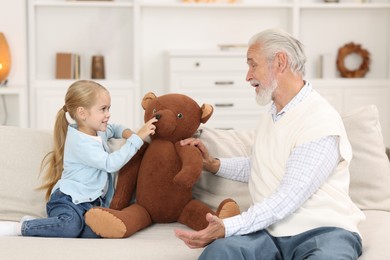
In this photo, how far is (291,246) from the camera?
7.43ft

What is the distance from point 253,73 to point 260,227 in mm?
547

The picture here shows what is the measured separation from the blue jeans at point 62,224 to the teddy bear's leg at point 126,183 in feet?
0.45

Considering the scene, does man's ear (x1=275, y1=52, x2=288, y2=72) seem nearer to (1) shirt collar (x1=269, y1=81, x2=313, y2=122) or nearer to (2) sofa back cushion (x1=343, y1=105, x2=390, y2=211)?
(1) shirt collar (x1=269, y1=81, x2=313, y2=122)

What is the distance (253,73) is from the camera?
97.6 inches

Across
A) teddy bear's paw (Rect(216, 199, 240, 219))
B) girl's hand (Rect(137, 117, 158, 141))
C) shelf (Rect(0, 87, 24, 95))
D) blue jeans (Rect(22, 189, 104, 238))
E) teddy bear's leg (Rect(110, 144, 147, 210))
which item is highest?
shelf (Rect(0, 87, 24, 95))

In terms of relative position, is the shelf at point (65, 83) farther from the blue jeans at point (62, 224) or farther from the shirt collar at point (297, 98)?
the shirt collar at point (297, 98)

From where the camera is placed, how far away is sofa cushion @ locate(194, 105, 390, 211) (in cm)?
273

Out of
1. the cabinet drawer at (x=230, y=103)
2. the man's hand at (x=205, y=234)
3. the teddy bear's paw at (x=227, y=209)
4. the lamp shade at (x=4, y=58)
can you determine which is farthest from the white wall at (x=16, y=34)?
the man's hand at (x=205, y=234)

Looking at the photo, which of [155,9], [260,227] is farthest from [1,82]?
[260,227]

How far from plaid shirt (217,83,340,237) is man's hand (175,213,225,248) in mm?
22

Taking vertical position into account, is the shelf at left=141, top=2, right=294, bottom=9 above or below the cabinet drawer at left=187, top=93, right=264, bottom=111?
above

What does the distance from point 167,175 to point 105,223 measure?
293 millimetres

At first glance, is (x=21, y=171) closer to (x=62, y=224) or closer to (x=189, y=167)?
(x=62, y=224)

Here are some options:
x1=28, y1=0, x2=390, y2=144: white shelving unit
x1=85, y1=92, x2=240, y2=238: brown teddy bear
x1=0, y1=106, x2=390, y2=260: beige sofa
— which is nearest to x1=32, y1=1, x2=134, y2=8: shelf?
x1=28, y1=0, x2=390, y2=144: white shelving unit
